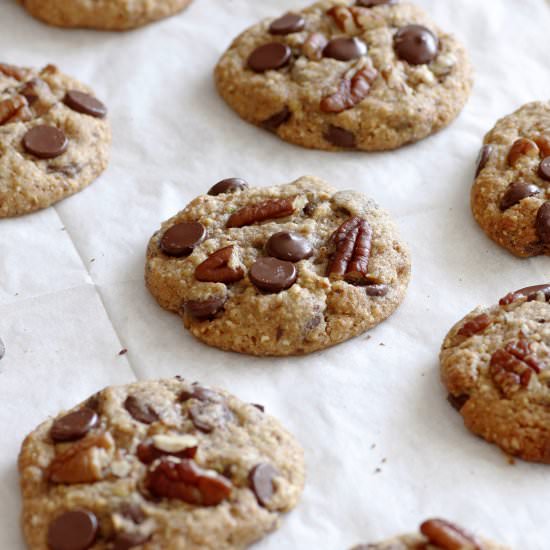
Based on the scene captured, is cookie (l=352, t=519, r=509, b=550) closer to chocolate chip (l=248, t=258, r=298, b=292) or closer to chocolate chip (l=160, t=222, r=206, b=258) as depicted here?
chocolate chip (l=248, t=258, r=298, b=292)

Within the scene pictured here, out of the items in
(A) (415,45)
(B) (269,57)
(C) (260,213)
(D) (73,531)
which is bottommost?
(D) (73,531)

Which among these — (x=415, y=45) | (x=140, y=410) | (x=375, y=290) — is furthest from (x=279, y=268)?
(x=415, y=45)

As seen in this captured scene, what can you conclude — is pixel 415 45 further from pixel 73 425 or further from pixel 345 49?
pixel 73 425

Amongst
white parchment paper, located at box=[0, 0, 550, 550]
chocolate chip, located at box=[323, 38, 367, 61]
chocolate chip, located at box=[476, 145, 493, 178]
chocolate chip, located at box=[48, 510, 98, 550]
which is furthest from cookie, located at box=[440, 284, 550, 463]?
chocolate chip, located at box=[323, 38, 367, 61]

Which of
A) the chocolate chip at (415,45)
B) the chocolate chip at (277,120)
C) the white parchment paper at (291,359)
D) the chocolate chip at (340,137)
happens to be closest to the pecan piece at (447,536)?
the white parchment paper at (291,359)

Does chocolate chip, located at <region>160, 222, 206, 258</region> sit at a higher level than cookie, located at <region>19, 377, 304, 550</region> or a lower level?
higher

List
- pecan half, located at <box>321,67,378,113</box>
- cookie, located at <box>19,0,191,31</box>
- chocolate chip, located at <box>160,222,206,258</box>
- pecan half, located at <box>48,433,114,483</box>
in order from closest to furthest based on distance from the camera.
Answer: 1. pecan half, located at <box>48,433,114,483</box>
2. chocolate chip, located at <box>160,222,206,258</box>
3. pecan half, located at <box>321,67,378,113</box>
4. cookie, located at <box>19,0,191,31</box>

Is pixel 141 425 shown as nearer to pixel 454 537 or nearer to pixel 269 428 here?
pixel 269 428
